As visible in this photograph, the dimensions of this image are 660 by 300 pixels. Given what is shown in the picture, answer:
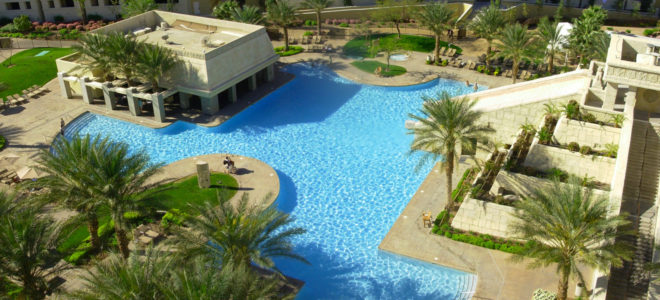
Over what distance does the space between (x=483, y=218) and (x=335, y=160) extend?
1226 centimetres

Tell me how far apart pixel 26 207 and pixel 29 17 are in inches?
1984

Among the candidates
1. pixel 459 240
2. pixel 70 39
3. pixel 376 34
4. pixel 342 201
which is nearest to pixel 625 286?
pixel 459 240

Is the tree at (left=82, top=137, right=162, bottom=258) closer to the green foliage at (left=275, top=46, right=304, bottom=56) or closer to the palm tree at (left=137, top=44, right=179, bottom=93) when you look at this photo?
the palm tree at (left=137, top=44, right=179, bottom=93)

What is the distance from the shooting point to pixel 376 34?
63.1m

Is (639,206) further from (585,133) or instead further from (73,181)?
(73,181)

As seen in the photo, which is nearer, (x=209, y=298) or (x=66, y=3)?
(x=209, y=298)

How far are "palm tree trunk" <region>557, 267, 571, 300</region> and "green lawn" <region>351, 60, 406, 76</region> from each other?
104 ft

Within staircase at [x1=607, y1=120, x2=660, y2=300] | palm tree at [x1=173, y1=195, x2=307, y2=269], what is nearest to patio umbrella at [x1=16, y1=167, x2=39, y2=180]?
palm tree at [x1=173, y1=195, x2=307, y2=269]

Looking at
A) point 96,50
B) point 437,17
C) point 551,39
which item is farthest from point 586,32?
point 96,50

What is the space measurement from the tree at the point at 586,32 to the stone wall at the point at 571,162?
1754 cm

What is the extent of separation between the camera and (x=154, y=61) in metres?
43.5

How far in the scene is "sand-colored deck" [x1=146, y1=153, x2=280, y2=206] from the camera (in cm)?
3559

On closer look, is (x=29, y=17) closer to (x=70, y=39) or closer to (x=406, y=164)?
(x=70, y=39)

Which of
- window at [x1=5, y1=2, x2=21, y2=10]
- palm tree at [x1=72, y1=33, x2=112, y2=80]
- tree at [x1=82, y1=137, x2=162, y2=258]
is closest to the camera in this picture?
tree at [x1=82, y1=137, x2=162, y2=258]
